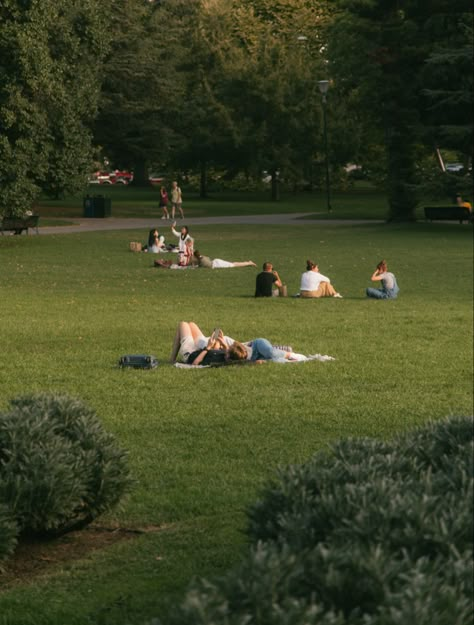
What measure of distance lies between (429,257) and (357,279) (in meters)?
7.03

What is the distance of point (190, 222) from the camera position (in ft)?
180

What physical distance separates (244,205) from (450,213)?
19982 mm

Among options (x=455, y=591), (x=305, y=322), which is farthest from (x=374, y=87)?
(x=455, y=591)

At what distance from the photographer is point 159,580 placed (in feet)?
22.5

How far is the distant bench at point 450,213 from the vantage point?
4978 cm

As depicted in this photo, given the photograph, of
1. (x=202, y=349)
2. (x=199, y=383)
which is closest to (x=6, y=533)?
(x=199, y=383)

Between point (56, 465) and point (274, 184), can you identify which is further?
point (274, 184)

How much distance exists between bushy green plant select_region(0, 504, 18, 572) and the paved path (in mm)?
41446

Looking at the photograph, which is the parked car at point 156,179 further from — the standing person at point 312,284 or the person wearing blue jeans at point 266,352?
the person wearing blue jeans at point 266,352

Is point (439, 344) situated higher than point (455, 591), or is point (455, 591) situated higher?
point (455, 591)

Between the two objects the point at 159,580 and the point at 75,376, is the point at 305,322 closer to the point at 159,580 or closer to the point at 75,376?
the point at 75,376

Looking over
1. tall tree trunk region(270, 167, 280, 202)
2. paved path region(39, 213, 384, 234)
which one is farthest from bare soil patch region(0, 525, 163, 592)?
tall tree trunk region(270, 167, 280, 202)

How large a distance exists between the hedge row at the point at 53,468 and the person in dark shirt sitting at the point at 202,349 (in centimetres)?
772

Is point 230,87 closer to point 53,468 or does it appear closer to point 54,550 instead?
point 54,550
